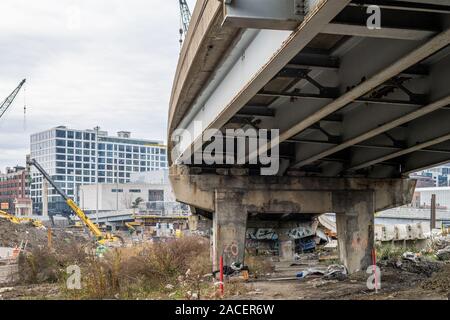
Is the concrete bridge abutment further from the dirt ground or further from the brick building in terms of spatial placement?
the brick building

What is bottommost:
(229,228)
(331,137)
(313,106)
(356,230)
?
(356,230)

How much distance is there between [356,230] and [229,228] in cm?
458

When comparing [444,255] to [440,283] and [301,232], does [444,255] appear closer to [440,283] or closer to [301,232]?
[301,232]

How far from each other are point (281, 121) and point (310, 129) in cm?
206

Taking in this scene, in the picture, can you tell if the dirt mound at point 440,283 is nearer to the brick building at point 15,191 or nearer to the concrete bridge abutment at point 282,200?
the concrete bridge abutment at point 282,200

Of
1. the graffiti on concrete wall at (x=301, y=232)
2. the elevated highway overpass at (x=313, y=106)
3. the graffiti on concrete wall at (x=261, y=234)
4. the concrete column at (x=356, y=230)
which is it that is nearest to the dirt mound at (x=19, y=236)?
the graffiti on concrete wall at (x=261, y=234)

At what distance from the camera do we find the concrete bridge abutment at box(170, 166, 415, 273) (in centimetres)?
2083

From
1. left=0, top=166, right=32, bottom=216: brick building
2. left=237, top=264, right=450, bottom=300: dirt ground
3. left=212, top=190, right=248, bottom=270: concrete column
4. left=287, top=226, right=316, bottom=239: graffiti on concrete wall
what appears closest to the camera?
left=237, top=264, right=450, bottom=300: dirt ground

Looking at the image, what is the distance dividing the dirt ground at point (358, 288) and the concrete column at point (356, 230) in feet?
3.95

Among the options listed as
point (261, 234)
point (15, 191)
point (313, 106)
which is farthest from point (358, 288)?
point (15, 191)
